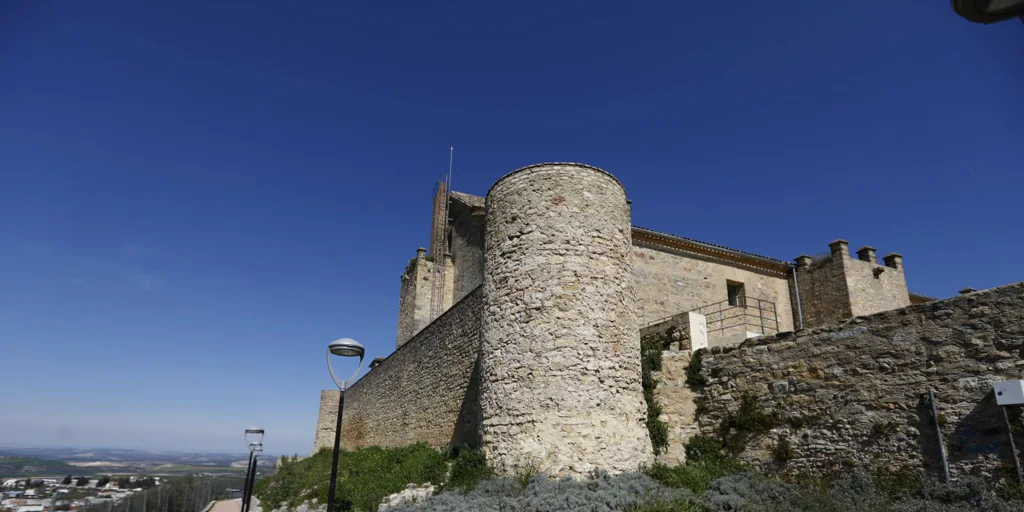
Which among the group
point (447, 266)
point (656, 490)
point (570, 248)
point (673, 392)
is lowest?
point (656, 490)

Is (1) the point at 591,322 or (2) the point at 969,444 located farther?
(1) the point at 591,322

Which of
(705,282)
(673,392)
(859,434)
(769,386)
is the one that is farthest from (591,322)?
(705,282)

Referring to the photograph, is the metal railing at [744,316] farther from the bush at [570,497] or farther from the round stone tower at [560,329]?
the bush at [570,497]

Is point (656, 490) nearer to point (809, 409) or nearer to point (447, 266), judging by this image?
point (809, 409)

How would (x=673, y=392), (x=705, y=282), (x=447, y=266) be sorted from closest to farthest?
(x=673, y=392) → (x=705, y=282) → (x=447, y=266)

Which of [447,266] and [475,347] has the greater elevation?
[447,266]

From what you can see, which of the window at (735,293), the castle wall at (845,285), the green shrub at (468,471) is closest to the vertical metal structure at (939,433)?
the green shrub at (468,471)

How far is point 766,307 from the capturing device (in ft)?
68.0

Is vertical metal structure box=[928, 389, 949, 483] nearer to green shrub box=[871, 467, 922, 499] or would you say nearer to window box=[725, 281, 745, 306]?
green shrub box=[871, 467, 922, 499]

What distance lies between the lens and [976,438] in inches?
311

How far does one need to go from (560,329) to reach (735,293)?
→ 12710 mm

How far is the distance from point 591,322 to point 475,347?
4.48m

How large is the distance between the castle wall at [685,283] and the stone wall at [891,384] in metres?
6.78

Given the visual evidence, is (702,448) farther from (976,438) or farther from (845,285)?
(845,285)
